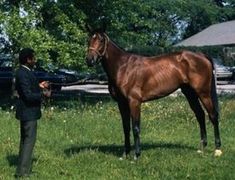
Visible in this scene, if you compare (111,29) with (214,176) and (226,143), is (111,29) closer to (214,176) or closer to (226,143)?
(226,143)

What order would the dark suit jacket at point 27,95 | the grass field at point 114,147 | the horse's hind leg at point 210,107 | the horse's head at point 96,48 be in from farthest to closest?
the horse's hind leg at point 210,107 < the horse's head at point 96,48 < the grass field at point 114,147 < the dark suit jacket at point 27,95

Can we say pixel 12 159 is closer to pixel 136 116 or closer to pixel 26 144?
pixel 26 144

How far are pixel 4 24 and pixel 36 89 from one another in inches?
390

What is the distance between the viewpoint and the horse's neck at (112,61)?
1041 centimetres

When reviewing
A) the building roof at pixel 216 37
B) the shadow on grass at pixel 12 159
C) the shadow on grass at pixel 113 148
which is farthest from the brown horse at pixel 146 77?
the building roof at pixel 216 37

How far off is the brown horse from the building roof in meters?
42.1

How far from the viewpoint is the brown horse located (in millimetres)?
10336

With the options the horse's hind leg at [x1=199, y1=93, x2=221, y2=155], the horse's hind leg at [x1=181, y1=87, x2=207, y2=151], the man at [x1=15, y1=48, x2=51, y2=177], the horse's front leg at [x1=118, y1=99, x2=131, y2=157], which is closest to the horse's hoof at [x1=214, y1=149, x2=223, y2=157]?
the horse's hind leg at [x1=199, y1=93, x2=221, y2=155]

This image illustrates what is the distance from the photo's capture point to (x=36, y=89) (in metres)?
8.63

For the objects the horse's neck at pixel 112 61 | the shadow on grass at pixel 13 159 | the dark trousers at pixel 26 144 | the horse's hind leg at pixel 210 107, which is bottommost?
the shadow on grass at pixel 13 159

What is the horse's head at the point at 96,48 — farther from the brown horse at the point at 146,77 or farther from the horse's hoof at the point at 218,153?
the horse's hoof at the point at 218,153

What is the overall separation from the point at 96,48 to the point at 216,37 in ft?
154

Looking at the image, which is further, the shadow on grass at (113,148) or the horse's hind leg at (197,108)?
the horse's hind leg at (197,108)

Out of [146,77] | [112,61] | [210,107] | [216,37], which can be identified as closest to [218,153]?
[210,107]
